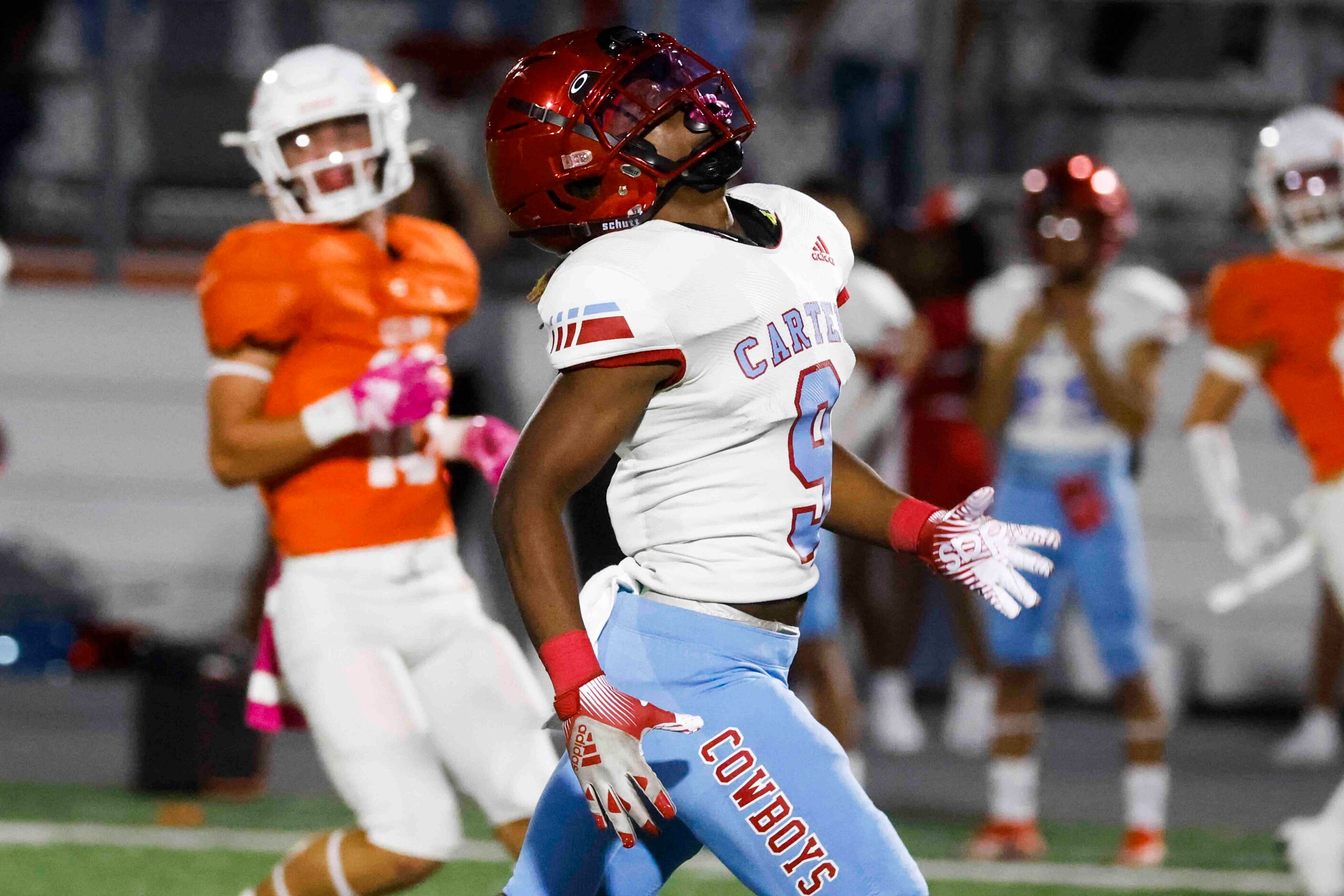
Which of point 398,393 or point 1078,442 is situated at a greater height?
point 398,393

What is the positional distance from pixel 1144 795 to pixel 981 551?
2.83 meters

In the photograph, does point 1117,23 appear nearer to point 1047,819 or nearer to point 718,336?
point 1047,819

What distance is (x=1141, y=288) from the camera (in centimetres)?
561

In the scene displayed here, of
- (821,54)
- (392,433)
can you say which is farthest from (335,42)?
(392,433)

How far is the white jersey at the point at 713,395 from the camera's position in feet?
7.88

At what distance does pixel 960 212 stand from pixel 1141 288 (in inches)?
102

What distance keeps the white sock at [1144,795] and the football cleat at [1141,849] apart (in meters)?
0.02

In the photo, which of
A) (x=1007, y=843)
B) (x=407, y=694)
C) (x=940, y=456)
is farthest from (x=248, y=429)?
(x=940, y=456)

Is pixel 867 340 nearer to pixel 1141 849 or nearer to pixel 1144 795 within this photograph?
pixel 1144 795

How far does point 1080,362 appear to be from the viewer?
5566mm

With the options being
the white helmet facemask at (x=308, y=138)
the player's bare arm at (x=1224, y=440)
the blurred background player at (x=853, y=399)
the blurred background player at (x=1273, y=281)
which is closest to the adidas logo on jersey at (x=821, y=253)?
the white helmet facemask at (x=308, y=138)

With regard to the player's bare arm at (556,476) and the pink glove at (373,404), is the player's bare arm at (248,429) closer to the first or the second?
the pink glove at (373,404)

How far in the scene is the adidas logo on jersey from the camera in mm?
2692

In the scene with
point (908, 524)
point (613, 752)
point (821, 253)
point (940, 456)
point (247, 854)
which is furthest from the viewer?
point (940, 456)
